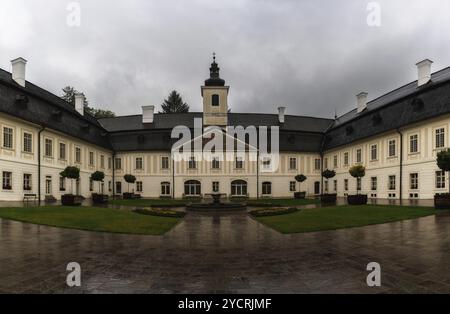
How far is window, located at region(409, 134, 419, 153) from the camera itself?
83.4ft

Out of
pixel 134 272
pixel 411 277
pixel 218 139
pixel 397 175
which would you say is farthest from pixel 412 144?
pixel 134 272

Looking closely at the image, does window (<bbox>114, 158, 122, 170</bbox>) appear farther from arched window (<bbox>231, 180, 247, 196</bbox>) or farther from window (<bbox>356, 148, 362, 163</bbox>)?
window (<bbox>356, 148, 362, 163</bbox>)

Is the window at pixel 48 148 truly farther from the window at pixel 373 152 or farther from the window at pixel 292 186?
the window at pixel 373 152

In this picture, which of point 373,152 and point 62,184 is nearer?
point 62,184

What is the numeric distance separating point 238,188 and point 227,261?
34370 mm

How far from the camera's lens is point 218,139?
40.1m

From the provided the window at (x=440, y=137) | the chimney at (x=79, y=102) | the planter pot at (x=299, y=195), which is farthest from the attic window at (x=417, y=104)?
the chimney at (x=79, y=102)

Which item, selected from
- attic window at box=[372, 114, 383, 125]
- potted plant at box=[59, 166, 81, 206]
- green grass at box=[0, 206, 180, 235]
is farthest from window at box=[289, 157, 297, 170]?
green grass at box=[0, 206, 180, 235]

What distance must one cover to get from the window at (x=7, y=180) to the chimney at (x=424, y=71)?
3857 cm

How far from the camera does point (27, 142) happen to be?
78.9 ft

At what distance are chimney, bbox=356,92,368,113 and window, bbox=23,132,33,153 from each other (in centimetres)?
3835

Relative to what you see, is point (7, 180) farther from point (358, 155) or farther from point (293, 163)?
point (358, 155)

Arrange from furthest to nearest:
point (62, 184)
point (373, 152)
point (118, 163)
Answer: point (118, 163)
point (373, 152)
point (62, 184)

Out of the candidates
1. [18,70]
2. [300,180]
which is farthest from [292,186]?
[18,70]
